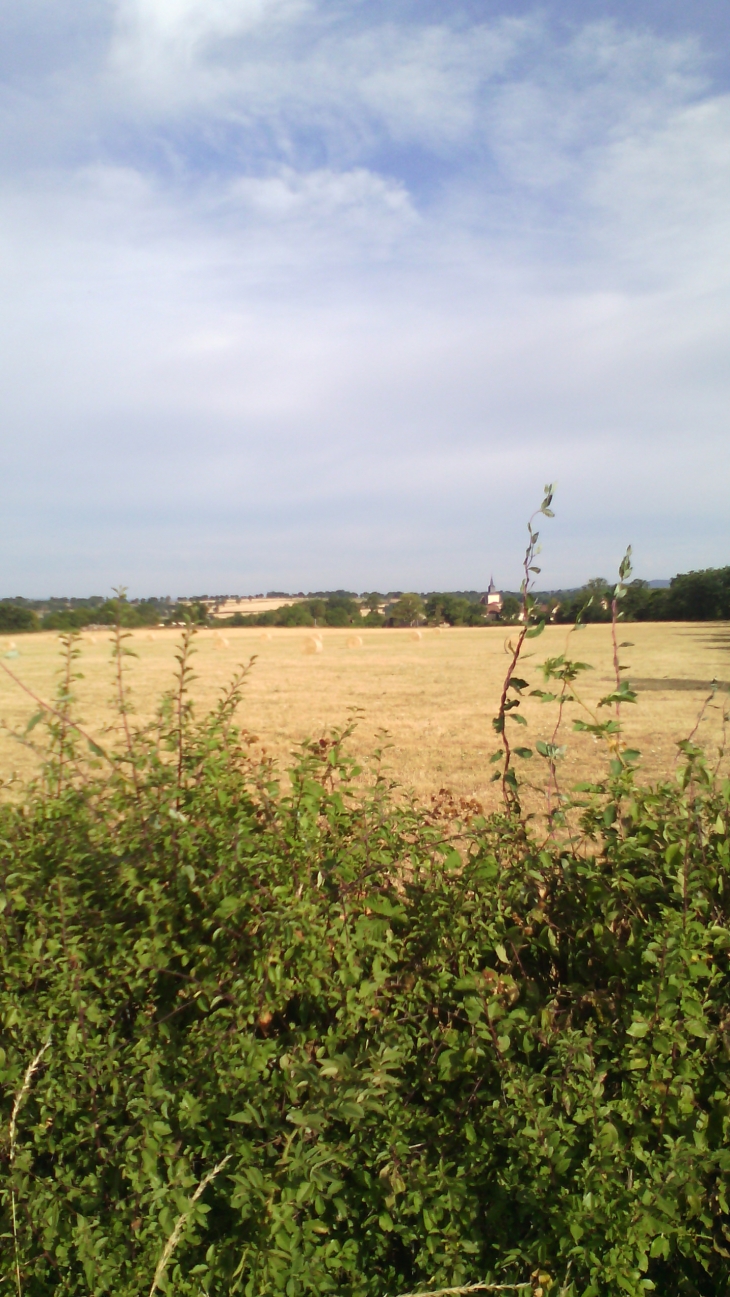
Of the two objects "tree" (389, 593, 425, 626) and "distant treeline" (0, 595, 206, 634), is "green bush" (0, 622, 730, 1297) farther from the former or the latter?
"tree" (389, 593, 425, 626)

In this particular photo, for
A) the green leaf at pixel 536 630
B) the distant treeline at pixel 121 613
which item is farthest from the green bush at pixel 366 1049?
the distant treeline at pixel 121 613

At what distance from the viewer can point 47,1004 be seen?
6.44 ft

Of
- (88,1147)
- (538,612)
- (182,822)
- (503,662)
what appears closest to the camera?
(88,1147)

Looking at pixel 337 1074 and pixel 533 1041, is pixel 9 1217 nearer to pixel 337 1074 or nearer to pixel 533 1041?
pixel 337 1074

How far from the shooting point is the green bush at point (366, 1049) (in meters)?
1.70

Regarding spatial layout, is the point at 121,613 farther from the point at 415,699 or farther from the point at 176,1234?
the point at 415,699

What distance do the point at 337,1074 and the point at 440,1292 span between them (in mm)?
511

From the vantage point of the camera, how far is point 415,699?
14.8 m

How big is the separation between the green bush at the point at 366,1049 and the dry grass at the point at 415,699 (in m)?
0.46

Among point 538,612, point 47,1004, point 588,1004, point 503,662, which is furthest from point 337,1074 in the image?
point 503,662

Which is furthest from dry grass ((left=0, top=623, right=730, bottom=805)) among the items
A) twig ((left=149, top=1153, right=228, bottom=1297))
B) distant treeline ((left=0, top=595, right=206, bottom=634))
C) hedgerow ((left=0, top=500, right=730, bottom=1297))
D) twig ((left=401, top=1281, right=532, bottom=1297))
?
twig ((left=401, top=1281, right=532, bottom=1297))

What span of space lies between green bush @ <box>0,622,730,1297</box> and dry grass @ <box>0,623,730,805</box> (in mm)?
461

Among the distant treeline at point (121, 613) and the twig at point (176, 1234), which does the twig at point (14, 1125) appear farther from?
the distant treeline at point (121, 613)

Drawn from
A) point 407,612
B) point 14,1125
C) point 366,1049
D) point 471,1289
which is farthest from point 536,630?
point 407,612
